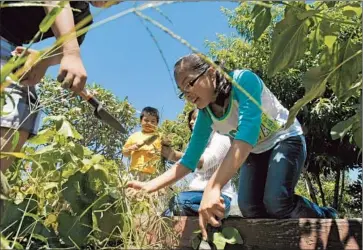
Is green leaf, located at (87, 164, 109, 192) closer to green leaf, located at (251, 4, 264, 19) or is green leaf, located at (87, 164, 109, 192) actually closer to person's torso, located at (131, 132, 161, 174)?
person's torso, located at (131, 132, 161, 174)

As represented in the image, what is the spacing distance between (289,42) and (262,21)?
71 millimetres

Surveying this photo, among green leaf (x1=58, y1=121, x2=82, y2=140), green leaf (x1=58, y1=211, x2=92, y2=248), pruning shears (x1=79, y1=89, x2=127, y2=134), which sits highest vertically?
pruning shears (x1=79, y1=89, x2=127, y2=134)

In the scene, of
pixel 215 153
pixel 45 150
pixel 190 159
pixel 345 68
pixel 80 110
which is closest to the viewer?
pixel 345 68

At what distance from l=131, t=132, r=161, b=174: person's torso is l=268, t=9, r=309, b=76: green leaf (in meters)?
0.47

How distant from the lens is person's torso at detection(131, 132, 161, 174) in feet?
4.99

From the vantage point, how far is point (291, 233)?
115 centimetres

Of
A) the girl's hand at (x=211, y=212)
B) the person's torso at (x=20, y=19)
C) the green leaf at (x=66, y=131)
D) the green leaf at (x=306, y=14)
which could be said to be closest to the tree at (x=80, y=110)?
the green leaf at (x=66, y=131)

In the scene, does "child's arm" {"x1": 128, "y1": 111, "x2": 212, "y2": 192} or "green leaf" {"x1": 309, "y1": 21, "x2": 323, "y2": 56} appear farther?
"child's arm" {"x1": 128, "y1": 111, "x2": 212, "y2": 192}

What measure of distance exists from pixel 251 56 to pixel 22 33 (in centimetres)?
904

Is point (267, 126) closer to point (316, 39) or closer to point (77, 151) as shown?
point (316, 39)

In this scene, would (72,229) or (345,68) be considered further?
(345,68)

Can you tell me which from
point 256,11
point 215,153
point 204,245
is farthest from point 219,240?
point 215,153

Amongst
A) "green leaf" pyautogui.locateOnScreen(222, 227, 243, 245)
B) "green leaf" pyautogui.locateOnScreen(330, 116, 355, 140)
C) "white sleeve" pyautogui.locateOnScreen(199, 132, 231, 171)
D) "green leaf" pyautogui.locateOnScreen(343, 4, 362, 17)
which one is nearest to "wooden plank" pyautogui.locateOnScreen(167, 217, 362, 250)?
"green leaf" pyautogui.locateOnScreen(222, 227, 243, 245)

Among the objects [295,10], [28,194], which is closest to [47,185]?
[28,194]
